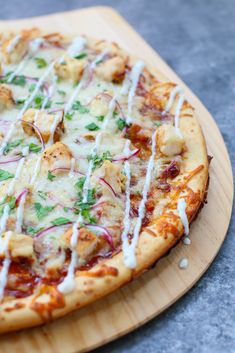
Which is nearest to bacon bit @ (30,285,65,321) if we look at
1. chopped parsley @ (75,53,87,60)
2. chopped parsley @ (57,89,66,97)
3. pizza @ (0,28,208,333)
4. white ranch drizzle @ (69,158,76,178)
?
pizza @ (0,28,208,333)

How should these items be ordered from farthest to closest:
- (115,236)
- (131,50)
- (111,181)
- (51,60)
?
(131,50) → (51,60) → (111,181) → (115,236)

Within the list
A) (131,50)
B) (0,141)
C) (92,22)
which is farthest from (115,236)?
(92,22)

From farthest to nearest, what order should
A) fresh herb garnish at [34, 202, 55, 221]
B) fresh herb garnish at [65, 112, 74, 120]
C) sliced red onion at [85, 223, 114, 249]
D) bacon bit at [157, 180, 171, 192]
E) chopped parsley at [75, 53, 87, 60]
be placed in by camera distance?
chopped parsley at [75, 53, 87, 60], fresh herb garnish at [65, 112, 74, 120], bacon bit at [157, 180, 171, 192], fresh herb garnish at [34, 202, 55, 221], sliced red onion at [85, 223, 114, 249]

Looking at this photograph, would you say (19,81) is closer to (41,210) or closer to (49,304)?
(41,210)

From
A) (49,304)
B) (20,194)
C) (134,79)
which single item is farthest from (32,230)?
(134,79)

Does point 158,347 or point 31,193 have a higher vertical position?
point 31,193

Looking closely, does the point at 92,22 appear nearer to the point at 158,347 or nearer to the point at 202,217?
the point at 202,217

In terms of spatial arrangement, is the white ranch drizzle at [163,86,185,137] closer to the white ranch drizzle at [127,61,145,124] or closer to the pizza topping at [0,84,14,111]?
the white ranch drizzle at [127,61,145,124]
